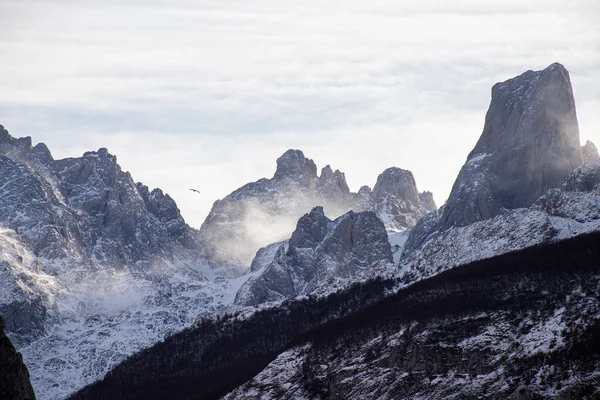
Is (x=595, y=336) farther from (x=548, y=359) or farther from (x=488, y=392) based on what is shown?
(x=488, y=392)

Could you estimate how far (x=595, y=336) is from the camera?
200 meters

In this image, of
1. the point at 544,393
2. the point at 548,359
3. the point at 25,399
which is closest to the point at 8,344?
the point at 25,399

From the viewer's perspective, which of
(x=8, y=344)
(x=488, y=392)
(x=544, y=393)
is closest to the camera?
(x=8, y=344)

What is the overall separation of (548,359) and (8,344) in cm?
14652

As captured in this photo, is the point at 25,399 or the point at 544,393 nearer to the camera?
the point at 25,399

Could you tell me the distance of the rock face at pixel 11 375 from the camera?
72.2m

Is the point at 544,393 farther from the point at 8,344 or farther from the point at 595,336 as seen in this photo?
the point at 8,344

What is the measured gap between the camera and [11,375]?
240ft

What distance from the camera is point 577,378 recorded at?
184125 mm

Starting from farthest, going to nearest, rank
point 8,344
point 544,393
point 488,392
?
point 488,392, point 544,393, point 8,344

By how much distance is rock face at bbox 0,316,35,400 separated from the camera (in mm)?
72188

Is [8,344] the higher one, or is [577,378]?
[8,344]

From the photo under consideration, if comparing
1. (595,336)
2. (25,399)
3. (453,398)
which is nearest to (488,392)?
(453,398)

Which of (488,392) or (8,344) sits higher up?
(8,344)
